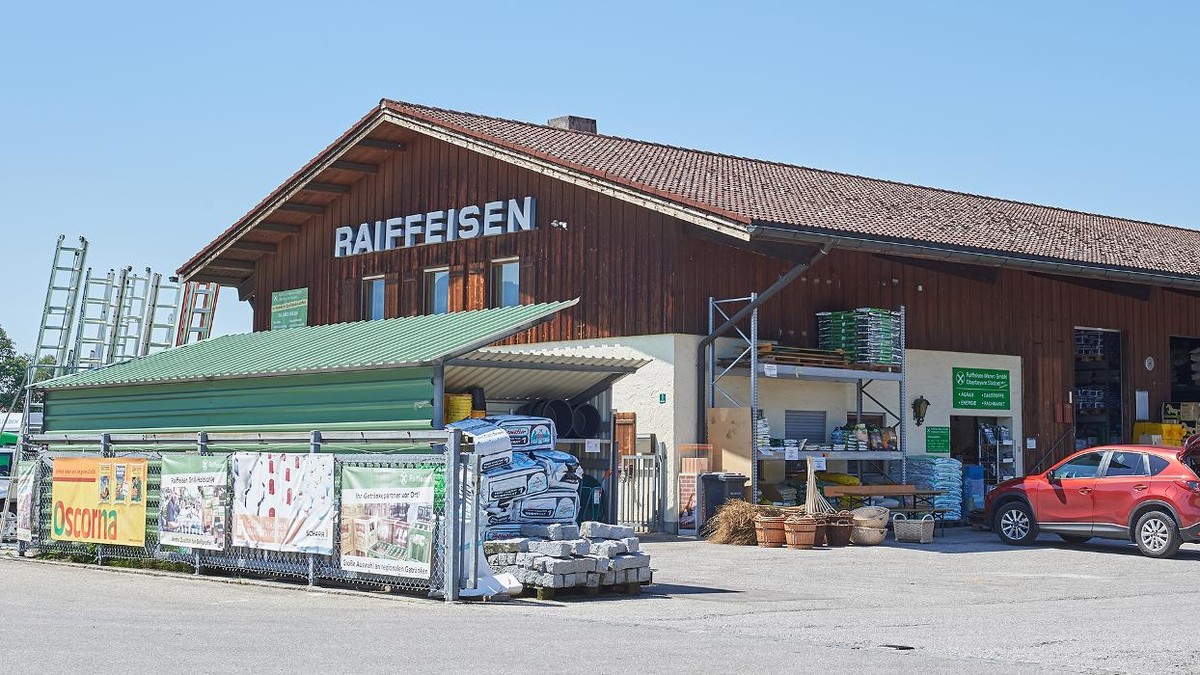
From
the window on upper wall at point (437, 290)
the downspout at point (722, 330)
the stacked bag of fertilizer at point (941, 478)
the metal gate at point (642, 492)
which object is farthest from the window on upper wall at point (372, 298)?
the stacked bag of fertilizer at point (941, 478)

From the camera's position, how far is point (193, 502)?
1775 centimetres

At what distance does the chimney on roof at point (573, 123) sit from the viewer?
34.6m

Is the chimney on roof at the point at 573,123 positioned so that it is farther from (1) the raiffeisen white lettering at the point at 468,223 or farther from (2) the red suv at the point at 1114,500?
(2) the red suv at the point at 1114,500

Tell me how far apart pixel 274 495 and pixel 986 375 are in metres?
17.7

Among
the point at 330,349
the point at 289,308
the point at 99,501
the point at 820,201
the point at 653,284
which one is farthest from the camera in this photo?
the point at 289,308

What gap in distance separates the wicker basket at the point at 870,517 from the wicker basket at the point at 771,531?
1.30 meters

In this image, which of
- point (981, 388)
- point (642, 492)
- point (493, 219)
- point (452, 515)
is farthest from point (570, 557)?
point (981, 388)

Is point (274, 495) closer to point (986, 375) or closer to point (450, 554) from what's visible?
point (450, 554)

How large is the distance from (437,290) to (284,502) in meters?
13.9

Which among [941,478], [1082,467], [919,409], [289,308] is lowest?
[941,478]

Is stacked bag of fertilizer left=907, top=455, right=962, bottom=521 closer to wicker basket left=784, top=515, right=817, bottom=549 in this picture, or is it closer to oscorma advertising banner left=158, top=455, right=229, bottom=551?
wicker basket left=784, top=515, right=817, bottom=549

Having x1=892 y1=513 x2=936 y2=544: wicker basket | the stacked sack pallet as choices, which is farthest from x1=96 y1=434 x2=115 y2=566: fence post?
x1=892 y1=513 x2=936 y2=544: wicker basket

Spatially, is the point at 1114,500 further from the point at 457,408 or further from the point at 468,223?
the point at 468,223

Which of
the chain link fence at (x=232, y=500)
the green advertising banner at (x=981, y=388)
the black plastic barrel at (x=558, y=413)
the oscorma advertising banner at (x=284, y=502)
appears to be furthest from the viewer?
the green advertising banner at (x=981, y=388)
